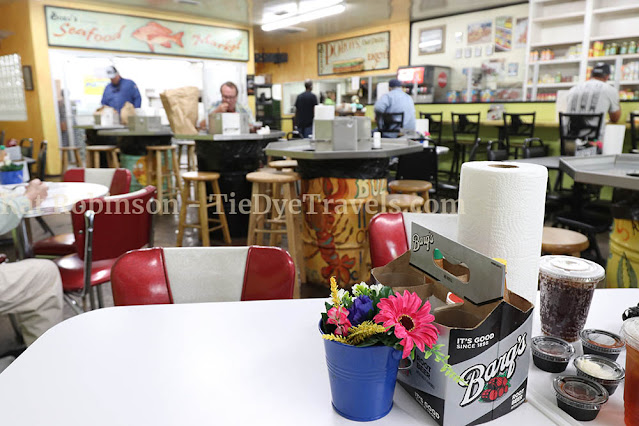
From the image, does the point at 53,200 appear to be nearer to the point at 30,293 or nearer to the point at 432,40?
the point at 30,293

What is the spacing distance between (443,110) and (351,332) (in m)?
7.87

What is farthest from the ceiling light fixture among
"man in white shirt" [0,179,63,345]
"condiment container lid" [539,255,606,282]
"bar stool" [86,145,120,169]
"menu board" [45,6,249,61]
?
"condiment container lid" [539,255,606,282]

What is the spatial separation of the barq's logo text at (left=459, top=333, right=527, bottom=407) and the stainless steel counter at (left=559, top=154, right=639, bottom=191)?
1874 millimetres

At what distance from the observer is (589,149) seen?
12.9 ft

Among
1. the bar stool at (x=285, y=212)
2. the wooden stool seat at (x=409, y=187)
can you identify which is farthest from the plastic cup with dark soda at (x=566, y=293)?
the wooden stool seat at (x=409, y=187)

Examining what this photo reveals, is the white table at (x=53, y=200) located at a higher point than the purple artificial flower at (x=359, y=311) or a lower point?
lower

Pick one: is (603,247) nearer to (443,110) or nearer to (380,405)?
(443,110)

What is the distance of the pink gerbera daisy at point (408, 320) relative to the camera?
70 cm

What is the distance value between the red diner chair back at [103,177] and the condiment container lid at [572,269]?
319 centimetres

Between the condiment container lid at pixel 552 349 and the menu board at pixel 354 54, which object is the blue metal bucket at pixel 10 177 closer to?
the condiment container lid at pixel 552 349

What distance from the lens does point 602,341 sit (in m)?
0.93

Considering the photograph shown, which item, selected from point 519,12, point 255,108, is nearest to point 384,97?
point 519,12

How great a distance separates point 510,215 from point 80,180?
3.57m

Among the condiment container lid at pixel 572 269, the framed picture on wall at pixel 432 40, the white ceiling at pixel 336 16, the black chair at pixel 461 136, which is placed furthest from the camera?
the framed picture on wall at pixel 432 40
